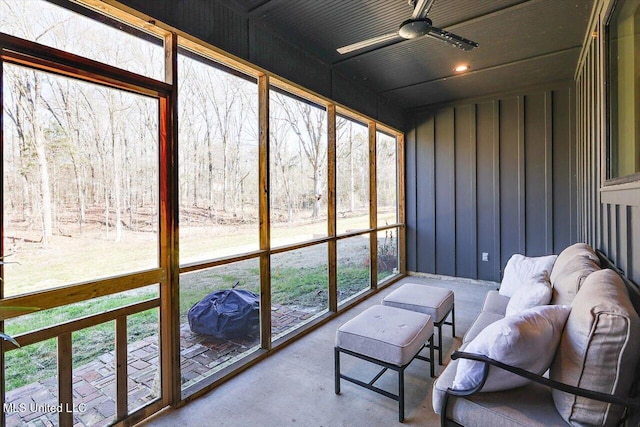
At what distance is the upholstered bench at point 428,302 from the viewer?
2750mm

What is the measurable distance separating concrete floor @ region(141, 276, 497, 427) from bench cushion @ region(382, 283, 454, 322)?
16.7 inches

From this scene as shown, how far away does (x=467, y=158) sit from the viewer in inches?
207

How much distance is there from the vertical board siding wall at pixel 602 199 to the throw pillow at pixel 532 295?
1.30 feet

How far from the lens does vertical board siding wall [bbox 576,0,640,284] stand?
1.66 m

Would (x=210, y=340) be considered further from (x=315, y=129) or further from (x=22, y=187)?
(x=315, y=129)

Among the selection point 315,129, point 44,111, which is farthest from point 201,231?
point 315,129

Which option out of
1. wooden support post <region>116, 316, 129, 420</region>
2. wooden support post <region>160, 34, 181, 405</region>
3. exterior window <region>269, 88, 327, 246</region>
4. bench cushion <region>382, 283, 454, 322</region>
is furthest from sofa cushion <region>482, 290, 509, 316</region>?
wooden support post <region>116, 316, 129, 420</region>

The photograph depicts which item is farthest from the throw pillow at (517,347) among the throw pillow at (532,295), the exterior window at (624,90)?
the exterior window at (624,90)

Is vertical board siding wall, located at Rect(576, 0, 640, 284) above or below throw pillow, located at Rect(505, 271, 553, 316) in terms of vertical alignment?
above

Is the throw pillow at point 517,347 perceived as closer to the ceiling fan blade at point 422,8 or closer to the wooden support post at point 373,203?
the ceiling fan blade at point 422,8

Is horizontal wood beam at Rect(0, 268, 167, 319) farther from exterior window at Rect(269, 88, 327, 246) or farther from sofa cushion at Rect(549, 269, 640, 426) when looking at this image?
sofa cushion at Rect(549, 269, 640, 426)

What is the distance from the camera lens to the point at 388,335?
2154mm

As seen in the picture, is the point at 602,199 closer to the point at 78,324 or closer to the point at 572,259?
the point at 572,259

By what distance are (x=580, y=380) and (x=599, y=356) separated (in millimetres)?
121
